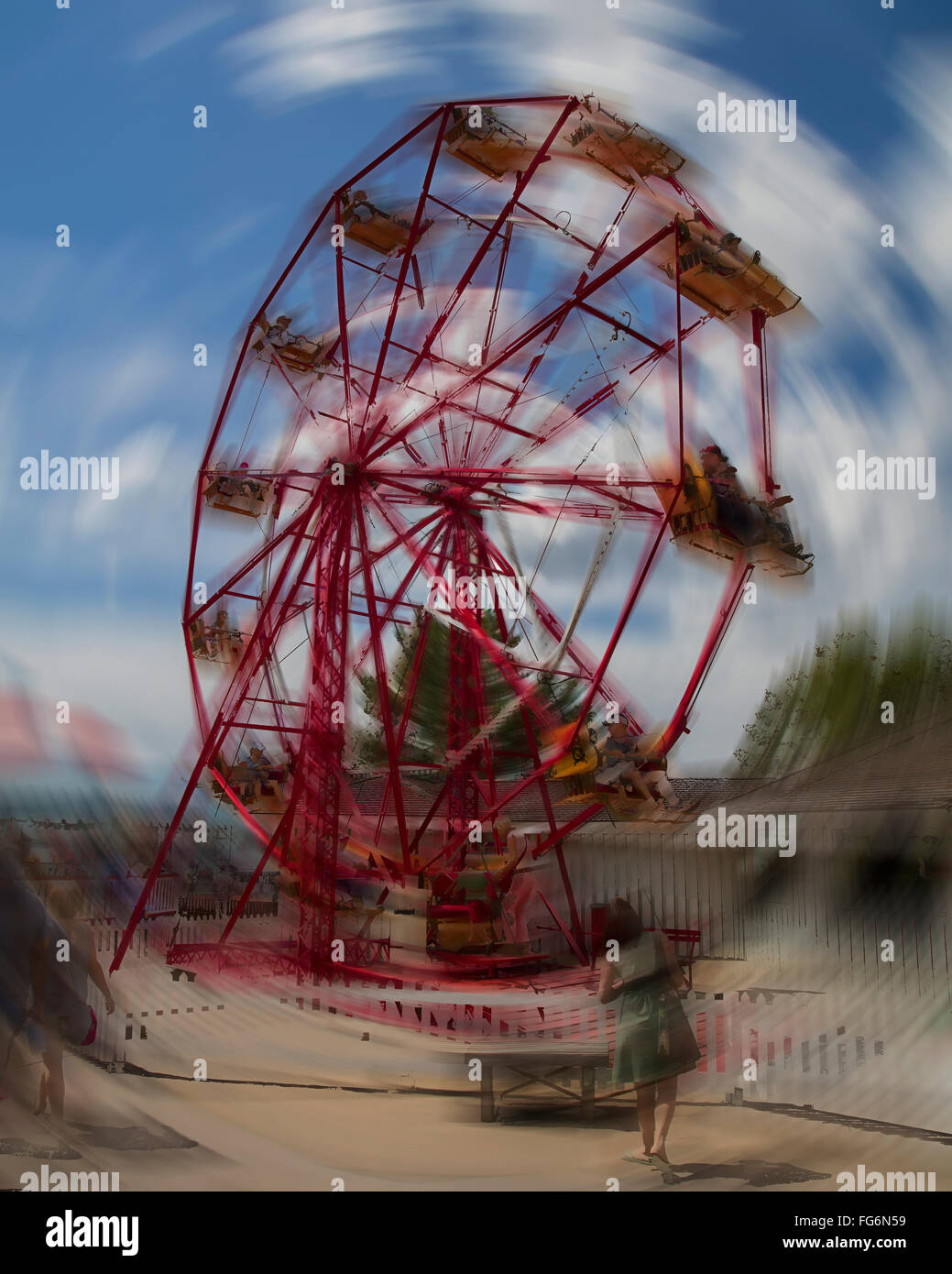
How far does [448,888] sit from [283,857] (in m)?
2.52

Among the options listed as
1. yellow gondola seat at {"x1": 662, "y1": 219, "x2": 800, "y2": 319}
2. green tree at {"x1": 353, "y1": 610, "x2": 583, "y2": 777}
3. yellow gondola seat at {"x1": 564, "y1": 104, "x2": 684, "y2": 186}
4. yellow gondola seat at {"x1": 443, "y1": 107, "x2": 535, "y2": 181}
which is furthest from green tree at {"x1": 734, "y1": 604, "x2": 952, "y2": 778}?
green tree at {"x1": 353, "y1": 610, "x2": 583, "y2": 777}

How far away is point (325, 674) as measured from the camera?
502 inches

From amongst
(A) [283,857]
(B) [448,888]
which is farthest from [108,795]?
(B) [448,888]

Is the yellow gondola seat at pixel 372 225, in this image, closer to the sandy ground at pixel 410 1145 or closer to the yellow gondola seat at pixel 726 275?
the yellow gondola seat at pixel 726 275

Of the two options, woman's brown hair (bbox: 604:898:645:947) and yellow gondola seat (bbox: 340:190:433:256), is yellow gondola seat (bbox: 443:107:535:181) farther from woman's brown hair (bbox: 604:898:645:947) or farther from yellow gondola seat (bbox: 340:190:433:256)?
woman's brown hair (bbox: 604:898:645:947)

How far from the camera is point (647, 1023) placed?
5.57 m

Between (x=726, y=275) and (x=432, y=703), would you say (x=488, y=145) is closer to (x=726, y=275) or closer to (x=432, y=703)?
(x=726, y=275)

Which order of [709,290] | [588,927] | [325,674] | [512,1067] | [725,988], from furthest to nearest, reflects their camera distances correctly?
1. [588,927]
2. [325,674]
3. [725,988]
4. [709,290]
5. [512,1067]

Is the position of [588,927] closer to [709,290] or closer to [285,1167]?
[709,290]

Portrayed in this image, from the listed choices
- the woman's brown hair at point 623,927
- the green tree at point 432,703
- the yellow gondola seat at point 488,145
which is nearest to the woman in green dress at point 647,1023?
the woman's brown hair at point 623,927

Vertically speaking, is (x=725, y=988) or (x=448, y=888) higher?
(x=448, y=888)

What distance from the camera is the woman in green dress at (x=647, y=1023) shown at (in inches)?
219

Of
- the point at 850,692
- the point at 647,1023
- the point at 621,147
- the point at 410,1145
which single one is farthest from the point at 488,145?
the point at 410,1145

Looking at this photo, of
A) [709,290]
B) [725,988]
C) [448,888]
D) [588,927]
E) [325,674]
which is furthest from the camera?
[588,927]
